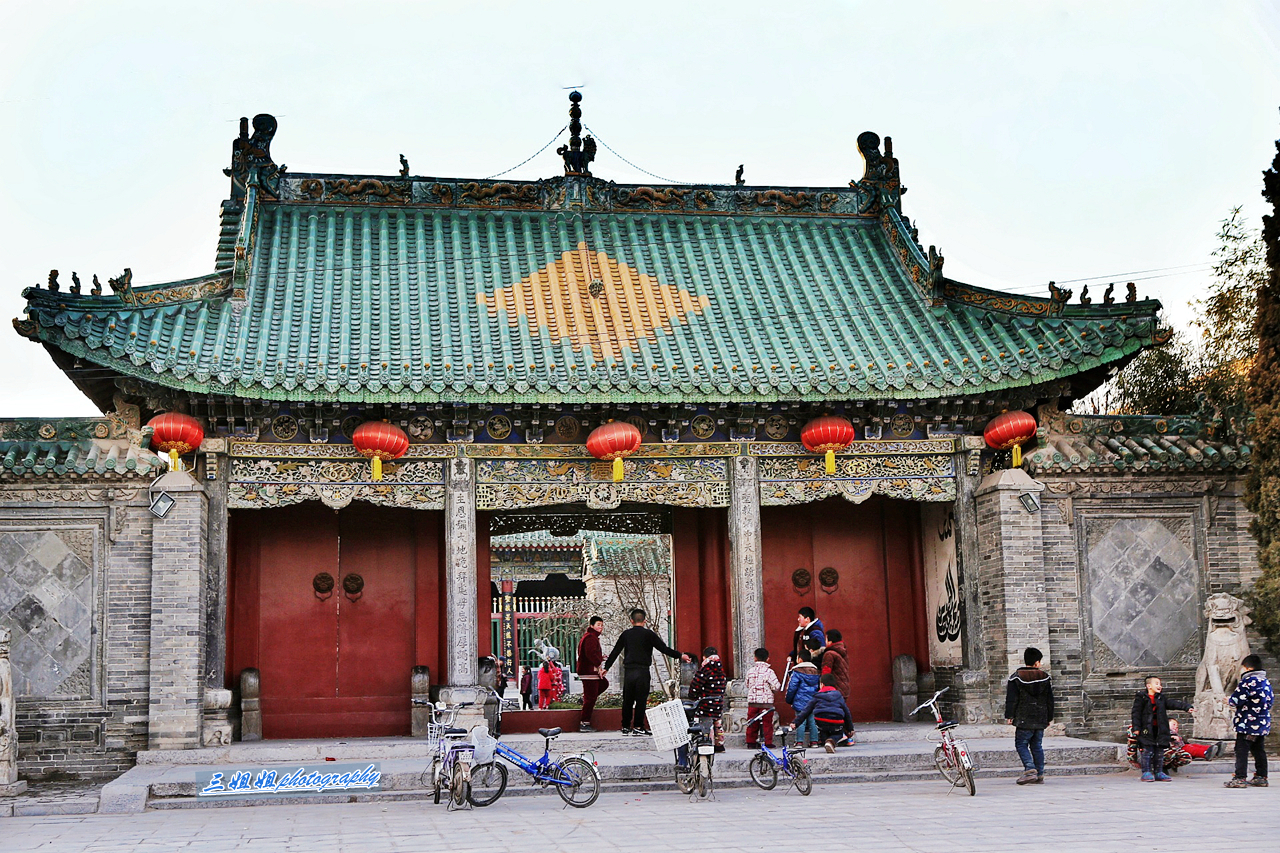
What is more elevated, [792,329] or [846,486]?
[792,329]

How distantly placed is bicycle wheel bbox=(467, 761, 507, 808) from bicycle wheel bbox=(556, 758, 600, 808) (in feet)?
1.79

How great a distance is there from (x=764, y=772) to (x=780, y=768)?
150 mm

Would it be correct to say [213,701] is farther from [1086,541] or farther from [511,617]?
[1086,541]

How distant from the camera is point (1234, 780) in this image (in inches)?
460

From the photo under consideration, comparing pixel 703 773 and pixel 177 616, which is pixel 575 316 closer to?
pixel 177 616

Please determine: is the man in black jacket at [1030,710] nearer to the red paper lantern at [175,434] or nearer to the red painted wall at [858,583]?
the red painted wall at [858,583]

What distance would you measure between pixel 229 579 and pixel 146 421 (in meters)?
2.41

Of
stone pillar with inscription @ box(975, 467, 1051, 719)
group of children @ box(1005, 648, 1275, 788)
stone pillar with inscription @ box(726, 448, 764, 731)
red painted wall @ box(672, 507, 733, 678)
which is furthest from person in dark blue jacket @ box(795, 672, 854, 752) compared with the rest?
red painted wall @ box(672, 507, 733, 678)

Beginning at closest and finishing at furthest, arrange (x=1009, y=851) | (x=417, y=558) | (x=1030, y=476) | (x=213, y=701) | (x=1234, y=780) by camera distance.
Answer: (x=1009, y=851)
(x=1234, y=780)
(x=213, y=701)
(x=1030, y=476)
(x=417, y=558)

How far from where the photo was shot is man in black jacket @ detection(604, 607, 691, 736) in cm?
1406

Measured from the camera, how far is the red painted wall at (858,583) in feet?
54.5

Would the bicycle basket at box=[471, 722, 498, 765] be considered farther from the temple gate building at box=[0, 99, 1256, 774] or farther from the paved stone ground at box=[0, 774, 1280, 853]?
the temple gate building at box=[0, 99, 1256, 774]

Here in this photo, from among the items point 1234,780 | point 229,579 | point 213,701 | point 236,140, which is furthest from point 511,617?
point 1234,780

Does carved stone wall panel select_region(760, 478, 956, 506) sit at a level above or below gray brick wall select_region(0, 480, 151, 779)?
above
